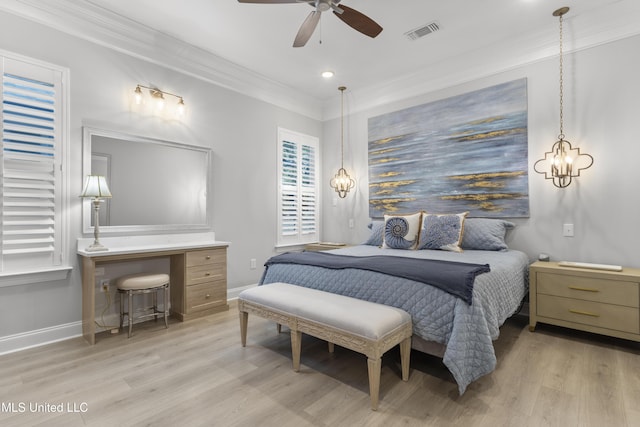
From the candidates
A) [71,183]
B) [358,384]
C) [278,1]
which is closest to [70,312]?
[71,183]

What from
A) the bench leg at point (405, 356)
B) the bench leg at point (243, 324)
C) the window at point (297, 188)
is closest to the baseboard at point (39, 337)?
the bench leg at point (243, 324)

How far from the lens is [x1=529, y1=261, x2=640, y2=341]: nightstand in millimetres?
2521

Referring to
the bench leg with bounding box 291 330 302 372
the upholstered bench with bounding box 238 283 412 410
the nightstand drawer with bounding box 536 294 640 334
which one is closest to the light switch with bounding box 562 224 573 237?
the nightstand drawer with bounding box 536 294 640 334

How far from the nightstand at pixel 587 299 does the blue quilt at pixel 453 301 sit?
0.76ft

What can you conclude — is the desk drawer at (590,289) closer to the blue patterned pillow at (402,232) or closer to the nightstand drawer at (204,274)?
the blue patterned pillow at (402,232)

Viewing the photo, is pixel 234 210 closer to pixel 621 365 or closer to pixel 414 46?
pixel 414 46

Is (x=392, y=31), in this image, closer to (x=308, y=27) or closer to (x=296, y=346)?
(x=308, y=27)

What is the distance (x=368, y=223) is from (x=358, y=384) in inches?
114

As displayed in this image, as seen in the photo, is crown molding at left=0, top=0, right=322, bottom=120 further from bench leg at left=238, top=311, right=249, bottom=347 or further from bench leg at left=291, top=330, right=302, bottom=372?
bench leg at left=291, top=330, right=302, bottom=372

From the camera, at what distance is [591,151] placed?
3.06m

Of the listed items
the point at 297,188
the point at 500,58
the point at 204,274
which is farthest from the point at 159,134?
the point at 500,58

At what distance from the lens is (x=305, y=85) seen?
15.1ft

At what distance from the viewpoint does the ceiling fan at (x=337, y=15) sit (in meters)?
2.29

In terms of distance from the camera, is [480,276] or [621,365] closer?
[480,276]
